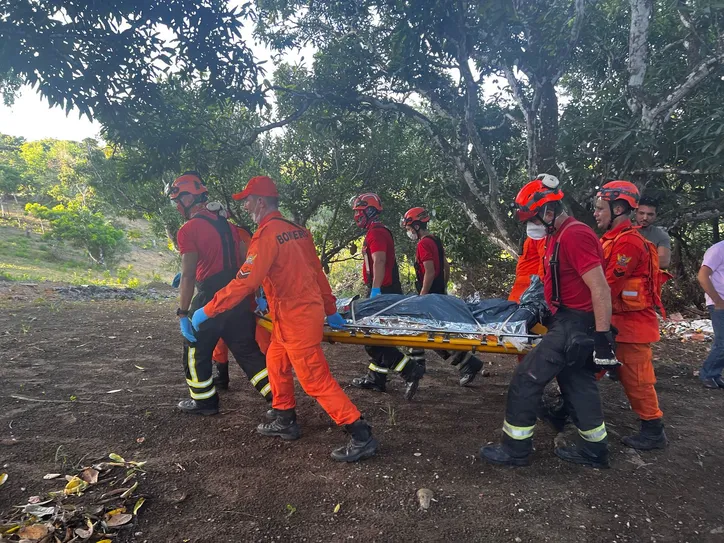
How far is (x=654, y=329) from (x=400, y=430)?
1964 millimetres

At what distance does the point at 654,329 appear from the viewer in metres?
3.14

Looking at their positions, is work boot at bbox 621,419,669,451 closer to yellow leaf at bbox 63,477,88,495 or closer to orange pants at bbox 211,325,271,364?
orange pants at bbox 211,325,271,364

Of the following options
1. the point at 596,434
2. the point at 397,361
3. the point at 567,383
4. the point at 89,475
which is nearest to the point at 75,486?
the point at 89,475

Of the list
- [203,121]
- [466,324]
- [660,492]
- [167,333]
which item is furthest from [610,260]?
[167,333]

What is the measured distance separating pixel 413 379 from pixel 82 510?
2.68 meters

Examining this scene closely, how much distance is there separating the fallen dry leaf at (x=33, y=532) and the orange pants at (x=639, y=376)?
3.55 metres

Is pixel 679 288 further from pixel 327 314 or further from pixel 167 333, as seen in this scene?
pixel 167 333

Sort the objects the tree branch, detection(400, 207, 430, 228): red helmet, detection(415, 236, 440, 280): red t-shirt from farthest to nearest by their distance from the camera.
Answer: detection(400, 207, 430, 228): red helmet → detection(415, 236, 440, 280): red t-shirt → the tree branch

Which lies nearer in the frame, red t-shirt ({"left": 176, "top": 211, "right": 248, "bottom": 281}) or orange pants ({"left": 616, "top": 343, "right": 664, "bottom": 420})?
orange pants ({"left": 616, "top": 343, "right": 664, "bottom": 420})

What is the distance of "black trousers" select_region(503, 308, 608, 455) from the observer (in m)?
2.88

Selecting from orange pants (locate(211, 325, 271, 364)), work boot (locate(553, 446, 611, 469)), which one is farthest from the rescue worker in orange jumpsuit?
work boot (locate(553, 446, 611, 469))

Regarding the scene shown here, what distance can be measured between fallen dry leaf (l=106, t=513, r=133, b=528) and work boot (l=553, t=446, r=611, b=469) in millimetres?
2653

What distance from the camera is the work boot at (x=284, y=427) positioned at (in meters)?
3.34

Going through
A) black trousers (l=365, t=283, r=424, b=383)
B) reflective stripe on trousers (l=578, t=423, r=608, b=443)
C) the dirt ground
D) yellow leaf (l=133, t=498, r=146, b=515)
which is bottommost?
the dirt ground
